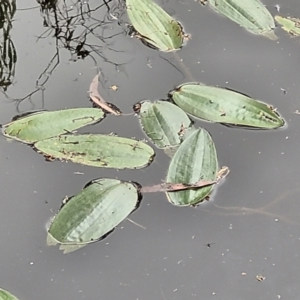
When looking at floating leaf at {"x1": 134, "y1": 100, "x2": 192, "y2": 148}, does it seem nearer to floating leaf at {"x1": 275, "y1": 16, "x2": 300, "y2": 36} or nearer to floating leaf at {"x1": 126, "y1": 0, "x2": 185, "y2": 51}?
floating leaf at {"x1": 126, "y1": 0, "x2": 185, "y2": 51}

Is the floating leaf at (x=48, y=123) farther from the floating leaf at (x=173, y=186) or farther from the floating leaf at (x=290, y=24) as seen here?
the floating leaf at (x=290, y=24)

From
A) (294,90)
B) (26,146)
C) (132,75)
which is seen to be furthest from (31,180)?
(294,90)

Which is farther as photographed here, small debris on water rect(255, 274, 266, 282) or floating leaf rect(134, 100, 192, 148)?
floating leaf rect(134, 100, 192, 148)

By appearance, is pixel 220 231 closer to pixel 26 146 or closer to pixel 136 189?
pixel 136 189

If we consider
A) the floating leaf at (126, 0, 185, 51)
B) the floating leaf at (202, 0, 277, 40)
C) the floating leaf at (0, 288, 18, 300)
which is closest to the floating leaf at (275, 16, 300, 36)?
the floating leaf at (202, 0, 277, 40)

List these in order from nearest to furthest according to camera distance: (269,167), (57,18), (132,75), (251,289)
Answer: (251,289), (269,167), (132,75), (57,18)

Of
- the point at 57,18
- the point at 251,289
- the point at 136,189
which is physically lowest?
the point at 251,289

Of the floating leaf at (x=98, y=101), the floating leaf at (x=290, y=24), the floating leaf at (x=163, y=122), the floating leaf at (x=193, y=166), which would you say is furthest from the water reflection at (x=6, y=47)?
the floating leaf at (x=290, y=24)

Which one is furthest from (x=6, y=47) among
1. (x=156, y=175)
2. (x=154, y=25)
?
(x=156, y=175)
